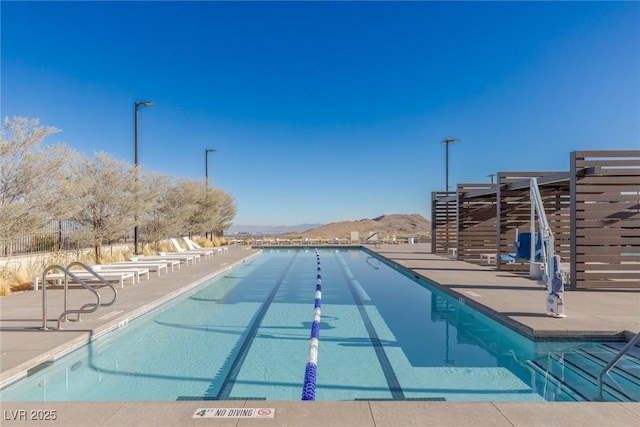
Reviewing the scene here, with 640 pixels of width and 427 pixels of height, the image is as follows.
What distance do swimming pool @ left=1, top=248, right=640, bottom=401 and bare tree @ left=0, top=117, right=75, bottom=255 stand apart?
11.7 feet

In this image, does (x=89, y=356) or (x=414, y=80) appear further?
(x=414, y=80)

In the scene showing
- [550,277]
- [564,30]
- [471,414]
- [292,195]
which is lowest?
[471,414]

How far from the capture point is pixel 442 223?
17734 mm

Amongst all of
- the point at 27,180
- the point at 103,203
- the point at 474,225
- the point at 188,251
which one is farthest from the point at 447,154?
the point at 27,180

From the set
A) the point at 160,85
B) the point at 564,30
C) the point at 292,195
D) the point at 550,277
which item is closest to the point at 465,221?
the point at 564,30

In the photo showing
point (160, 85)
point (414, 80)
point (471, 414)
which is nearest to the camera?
point (471, 414)

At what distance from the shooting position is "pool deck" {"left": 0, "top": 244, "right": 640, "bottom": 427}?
2713 millimetres

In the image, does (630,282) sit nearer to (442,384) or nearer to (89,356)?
(442,384)

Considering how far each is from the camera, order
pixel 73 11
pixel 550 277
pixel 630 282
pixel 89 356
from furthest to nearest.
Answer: pixel 73 11
pixel 630 282
pixel 550 277
pixel 89 356

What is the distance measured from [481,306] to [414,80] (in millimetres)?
16459

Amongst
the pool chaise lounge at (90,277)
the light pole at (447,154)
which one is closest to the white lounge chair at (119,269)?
the pool chaise lounge at (90,277)

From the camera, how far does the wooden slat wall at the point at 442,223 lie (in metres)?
17.1

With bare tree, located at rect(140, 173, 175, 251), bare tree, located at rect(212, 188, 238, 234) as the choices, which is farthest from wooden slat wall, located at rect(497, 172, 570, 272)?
bare tree, located at rect(212, 188, 238, 234)

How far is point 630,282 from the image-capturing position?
8.12 metres
